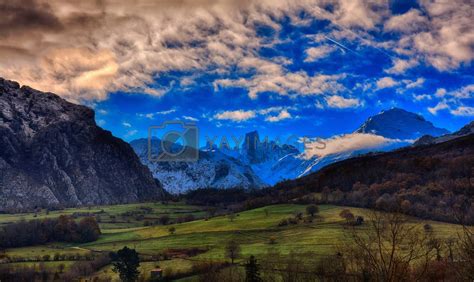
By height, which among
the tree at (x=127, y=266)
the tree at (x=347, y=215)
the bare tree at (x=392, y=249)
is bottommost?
the tree at (x=127, y=266)

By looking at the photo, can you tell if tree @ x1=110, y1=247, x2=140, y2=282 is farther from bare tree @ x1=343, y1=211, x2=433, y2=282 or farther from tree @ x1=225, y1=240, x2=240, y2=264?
bare tree @ x1=343, y1=211, x2=433, y2=282

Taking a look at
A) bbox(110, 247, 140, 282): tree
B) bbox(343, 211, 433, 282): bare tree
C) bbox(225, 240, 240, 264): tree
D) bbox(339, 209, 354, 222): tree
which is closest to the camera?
bbox(343, 211, 433, 282): bare tree

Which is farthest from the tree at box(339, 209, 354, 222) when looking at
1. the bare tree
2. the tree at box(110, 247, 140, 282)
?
the bare tree

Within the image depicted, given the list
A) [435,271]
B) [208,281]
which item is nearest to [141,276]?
[208,281]

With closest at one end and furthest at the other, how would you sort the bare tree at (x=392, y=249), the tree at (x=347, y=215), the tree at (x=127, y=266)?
the bare tree at (x=392, y=249) → the tree at (x=127, y=266) → the tree at (x=347, y=215)

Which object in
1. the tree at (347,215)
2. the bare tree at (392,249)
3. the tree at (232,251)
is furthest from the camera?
the tree at (347,215)

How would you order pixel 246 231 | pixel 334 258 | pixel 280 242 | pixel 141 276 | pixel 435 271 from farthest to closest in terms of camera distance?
pixel 246 231, pixel 280 242, pixel 141 276, pixel 334 258, pixel 435 271

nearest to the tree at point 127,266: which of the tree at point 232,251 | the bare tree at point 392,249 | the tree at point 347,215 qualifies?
the tree at point 232,251

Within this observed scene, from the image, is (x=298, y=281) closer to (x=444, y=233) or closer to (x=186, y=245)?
(x=444, y=233)

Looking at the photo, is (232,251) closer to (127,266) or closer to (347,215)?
(127,266)

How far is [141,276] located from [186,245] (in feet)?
151

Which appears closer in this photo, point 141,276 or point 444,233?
point 141,276

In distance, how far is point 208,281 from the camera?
115m

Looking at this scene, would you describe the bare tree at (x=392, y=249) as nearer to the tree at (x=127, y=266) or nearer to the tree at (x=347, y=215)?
the tree at (x=127, y=266)
